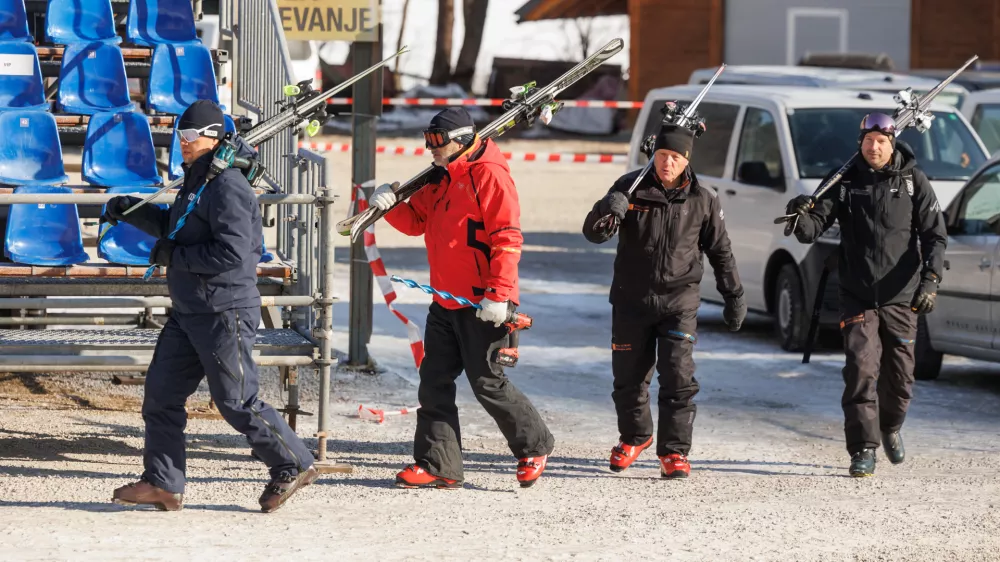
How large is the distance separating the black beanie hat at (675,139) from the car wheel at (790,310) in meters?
4.21

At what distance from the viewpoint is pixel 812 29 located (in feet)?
104

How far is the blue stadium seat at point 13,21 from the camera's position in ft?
34.9

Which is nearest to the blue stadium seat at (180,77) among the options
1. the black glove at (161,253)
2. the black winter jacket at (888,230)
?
the black glove at (161,253)

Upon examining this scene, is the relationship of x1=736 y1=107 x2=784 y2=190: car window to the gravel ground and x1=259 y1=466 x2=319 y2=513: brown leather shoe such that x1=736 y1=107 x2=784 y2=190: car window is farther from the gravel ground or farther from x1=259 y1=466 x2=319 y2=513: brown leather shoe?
x1=259 y1=466 x2=319 y2=513: brown leather shoe

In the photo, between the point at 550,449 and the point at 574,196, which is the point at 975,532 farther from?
the point at 574,196

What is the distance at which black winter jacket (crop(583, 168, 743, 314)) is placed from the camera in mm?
7645

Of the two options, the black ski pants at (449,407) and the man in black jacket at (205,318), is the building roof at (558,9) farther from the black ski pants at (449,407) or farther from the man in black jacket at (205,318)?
the man in black jacket at (205,318)

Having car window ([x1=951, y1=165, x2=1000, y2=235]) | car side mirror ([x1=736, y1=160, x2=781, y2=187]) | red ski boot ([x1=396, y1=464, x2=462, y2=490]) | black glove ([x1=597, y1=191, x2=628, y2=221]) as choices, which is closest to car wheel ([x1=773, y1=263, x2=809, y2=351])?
car side mirror ([x1=736, y1=160, x2=781, y2=187])

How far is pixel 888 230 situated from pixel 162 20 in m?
5.80

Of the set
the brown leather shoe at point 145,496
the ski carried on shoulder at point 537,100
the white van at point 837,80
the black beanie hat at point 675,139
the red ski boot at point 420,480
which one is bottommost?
the red ski boot at point 420,480

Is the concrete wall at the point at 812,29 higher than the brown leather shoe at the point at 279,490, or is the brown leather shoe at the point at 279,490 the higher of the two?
the concrete wall at the point at 812,29

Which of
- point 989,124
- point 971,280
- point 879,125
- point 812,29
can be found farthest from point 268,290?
point 812,29

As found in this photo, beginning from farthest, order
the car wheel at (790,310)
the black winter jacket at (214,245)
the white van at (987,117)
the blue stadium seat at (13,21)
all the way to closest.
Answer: the white van at (987,117) < the car wheel at (790,310) < the blue stadium seat at (13,21) < the black winter jacket at (214,245)

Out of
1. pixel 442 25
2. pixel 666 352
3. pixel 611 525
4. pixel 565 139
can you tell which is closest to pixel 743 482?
pixel 666 352
